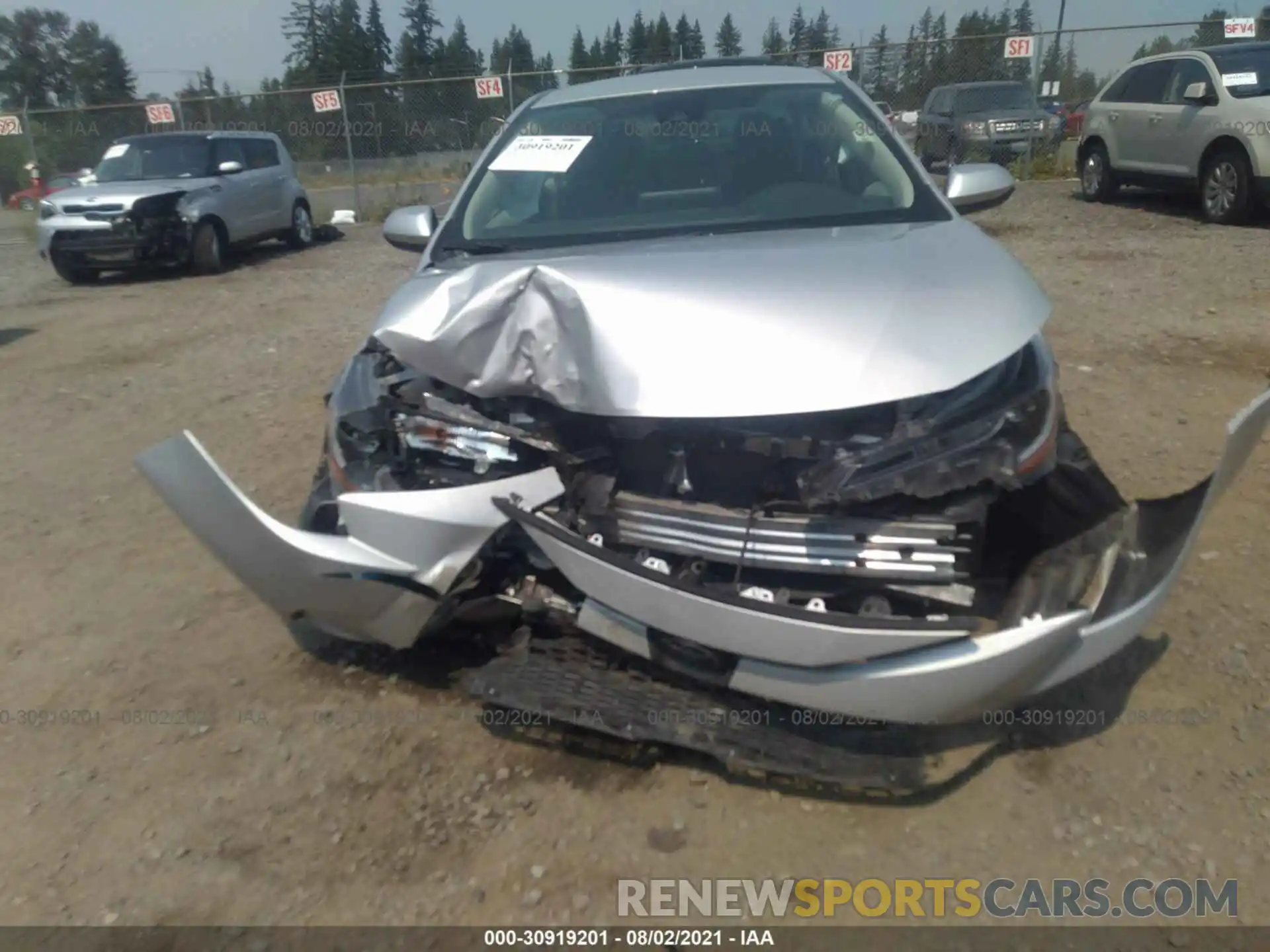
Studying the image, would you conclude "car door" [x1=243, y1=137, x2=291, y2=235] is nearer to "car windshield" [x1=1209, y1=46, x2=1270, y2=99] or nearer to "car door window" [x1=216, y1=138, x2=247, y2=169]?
"car door window" [x1=216, y1=138, x2=247, y2=169]

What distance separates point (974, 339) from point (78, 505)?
416 cm

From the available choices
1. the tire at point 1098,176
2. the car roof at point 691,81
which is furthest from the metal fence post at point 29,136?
the car roof at point 691,81

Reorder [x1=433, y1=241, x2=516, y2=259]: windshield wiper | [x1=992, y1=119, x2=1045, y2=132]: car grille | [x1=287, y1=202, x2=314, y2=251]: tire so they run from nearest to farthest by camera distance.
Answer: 1. [x1=433, y1=241, x2=516, y2=259]: windshield wiper
2. [x1=287, y1=202, x2=314, y2=251]: tire
3. [x1=992, y1=119, x2=1045, y2=132]: car grille

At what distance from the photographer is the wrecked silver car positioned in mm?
2320

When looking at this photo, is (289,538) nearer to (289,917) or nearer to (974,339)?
(289,917)

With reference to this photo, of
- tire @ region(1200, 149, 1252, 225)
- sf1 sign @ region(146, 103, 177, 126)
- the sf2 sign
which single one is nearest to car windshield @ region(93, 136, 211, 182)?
the sf2 sign

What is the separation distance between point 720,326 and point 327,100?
18.1m

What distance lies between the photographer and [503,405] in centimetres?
270

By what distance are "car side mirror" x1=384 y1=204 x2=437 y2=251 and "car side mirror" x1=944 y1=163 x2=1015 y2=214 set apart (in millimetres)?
1948

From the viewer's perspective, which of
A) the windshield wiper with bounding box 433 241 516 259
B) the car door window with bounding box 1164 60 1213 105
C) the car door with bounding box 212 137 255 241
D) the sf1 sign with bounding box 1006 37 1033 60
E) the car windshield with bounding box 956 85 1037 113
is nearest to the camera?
the windshield wiper with bounding box 433 241 516 259

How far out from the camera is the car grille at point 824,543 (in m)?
2.37

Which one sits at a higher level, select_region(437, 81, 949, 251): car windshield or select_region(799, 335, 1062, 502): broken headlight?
select_region(437, 81, 949, 251): car windshield

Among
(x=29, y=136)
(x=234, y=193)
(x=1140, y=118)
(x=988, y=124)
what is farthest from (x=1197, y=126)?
(x=29, y=136)

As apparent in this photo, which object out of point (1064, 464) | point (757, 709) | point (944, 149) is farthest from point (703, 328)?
point (944, 149)
